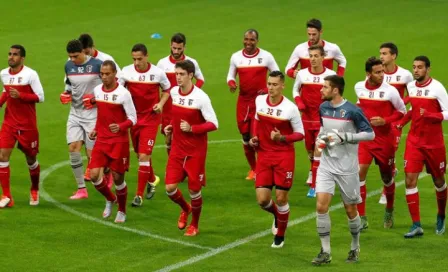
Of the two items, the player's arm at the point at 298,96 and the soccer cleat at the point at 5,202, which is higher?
the player's arm at the point at 298,96

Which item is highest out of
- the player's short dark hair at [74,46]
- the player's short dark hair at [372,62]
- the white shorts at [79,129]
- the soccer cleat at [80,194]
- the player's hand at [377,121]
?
the player's short dark hair at [74,46]

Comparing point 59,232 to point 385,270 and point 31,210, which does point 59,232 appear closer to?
point 31,210

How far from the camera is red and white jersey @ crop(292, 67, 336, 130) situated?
20.7 m

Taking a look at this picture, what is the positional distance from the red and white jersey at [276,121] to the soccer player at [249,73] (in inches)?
160

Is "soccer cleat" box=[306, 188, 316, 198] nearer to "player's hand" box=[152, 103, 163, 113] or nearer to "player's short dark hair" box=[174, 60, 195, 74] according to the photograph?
"player's hand" box=[152, 103, 163, 113]

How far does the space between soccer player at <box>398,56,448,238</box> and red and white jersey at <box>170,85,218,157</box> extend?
9.72ft

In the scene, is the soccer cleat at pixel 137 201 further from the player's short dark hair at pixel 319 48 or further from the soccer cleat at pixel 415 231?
the soccer cleat at pixel 415 231

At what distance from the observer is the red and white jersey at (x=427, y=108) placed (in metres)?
18.2

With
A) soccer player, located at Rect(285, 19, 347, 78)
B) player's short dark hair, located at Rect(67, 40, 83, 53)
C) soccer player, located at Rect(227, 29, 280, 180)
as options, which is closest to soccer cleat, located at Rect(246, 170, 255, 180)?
soccer player, located at Rect(227, 29, 280, 180)

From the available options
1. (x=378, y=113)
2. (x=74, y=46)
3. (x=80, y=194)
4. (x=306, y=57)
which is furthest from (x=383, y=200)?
(x=74, y=46)

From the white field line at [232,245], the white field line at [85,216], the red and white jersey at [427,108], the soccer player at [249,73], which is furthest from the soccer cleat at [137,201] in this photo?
the red and white jersey at [427,108]

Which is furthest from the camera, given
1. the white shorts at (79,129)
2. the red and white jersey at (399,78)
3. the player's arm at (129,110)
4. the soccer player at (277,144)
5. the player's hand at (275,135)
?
the white shorts at (79,129)

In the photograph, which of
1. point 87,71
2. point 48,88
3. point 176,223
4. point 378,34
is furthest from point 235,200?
point 378,34

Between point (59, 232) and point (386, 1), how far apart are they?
77.1 ft
